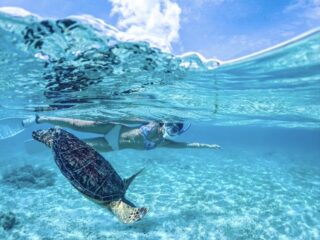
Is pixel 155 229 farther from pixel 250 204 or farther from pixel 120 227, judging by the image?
pixel 250 204

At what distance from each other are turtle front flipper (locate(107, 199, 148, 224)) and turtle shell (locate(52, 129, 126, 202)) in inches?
7.2

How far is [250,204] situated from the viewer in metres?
15.6

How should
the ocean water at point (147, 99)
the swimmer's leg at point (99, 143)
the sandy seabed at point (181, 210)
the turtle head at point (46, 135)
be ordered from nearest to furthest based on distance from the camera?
the turtle head at point (46, 135), the ocean water at point (147, 99), the sandy seabed at point (181, 210), the swimmer's leg at point (99, 143)

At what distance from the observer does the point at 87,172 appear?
21.6ft

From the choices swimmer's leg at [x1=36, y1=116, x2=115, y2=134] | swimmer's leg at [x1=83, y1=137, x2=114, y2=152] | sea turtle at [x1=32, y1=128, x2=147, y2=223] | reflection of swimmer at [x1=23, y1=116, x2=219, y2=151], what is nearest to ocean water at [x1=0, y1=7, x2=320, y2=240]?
swimmer's leg at [x1=36, y1=116, x2=115, y2=134]

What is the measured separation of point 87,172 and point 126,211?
1.31 m

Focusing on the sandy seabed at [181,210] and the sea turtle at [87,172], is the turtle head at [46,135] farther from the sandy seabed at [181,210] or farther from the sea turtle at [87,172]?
the sandy seabed at [181,210]

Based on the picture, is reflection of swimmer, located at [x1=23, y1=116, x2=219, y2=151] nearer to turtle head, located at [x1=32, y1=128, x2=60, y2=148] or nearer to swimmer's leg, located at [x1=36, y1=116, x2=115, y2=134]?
swimmer's leg, located at [x1=36, y1=116, x2=115, y2=134]

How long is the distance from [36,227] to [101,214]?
297 cm

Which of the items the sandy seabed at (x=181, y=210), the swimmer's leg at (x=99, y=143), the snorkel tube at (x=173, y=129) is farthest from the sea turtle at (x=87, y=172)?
the swimmer's leg at (x=99, y=143)

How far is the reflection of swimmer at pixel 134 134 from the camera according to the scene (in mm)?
12086

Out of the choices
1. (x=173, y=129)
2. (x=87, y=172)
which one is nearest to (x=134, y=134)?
(x=173, y=129)

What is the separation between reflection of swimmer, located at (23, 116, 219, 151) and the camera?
12086mm

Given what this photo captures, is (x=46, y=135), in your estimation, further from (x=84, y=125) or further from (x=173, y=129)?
(x=84, y=125)
